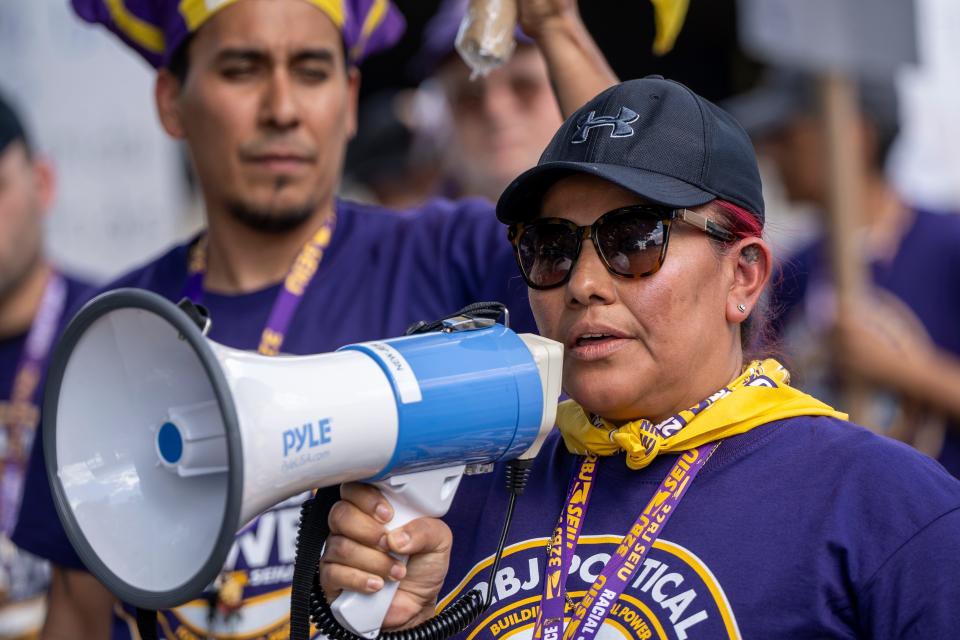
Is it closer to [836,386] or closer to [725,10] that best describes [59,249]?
[836,386]

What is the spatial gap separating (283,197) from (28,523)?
3.07 feet

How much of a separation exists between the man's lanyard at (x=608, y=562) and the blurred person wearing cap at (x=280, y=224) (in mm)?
754

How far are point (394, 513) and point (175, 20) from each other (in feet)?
4.93

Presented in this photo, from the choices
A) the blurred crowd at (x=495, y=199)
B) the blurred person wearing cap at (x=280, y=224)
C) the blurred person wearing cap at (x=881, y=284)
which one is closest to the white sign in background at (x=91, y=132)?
the blurred crowd at (x=495, y=199)

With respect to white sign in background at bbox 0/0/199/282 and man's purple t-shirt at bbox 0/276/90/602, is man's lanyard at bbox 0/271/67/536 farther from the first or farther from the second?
white sign in background at bbox 0/0/199/282

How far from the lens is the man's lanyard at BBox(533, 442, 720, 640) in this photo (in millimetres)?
1819

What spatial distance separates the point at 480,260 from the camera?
2.63m

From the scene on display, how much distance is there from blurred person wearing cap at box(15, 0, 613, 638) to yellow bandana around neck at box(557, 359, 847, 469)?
70 cm

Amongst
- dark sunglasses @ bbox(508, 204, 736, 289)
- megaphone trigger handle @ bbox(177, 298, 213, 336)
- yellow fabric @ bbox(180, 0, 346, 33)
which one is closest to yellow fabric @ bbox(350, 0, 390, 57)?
yellow fabric @ bbox(180, 0, 346, 33)

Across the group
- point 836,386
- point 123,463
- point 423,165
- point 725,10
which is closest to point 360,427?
point 123,463

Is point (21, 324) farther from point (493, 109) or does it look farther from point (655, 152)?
point (655, 152)

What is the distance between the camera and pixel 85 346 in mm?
1891

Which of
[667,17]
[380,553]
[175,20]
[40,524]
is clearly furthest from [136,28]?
[380,553]

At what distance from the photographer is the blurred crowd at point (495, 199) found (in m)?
4.07
